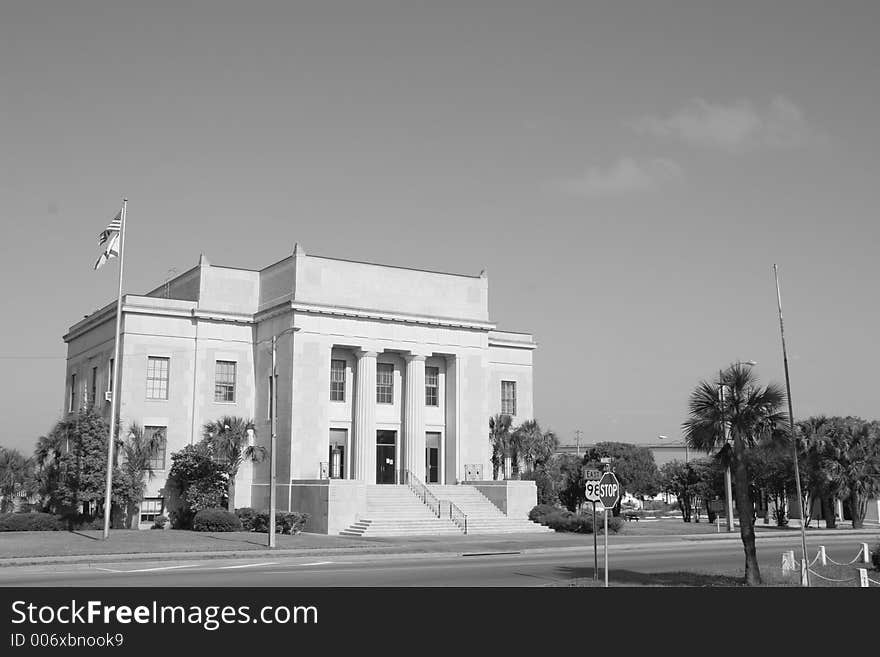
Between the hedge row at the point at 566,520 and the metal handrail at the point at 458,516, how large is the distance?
4.51 m

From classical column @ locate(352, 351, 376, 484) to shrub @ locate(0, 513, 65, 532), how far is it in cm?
1551

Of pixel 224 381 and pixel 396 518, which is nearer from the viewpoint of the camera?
pixel 396 518

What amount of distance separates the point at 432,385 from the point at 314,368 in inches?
323

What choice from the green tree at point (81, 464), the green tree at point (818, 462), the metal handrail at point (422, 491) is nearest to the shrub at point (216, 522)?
the green tree at point (81, 464)

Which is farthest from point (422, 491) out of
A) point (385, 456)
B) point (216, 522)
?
point (216, 522)

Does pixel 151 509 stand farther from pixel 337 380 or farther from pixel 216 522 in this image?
pixel 337 380

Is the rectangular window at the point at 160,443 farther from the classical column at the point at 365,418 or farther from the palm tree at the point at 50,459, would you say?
the classical column at the point at 365,418

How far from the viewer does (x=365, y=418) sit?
5344 cm

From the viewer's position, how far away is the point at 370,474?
174ft

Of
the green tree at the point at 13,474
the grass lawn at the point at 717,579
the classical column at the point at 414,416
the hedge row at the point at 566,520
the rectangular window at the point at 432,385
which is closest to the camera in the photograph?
the grass lawn at the point at 717,579

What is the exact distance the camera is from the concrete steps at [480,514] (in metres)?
48.8

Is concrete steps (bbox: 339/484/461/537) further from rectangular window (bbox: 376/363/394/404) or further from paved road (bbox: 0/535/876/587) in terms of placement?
paved road (bbox: 0/535/876/587)

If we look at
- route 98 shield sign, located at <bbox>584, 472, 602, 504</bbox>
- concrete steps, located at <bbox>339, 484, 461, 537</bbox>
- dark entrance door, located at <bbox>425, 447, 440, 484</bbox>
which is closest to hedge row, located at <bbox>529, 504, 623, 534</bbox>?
concrete steps, located at <bbox>339, 484, 461, 537</bbox>
